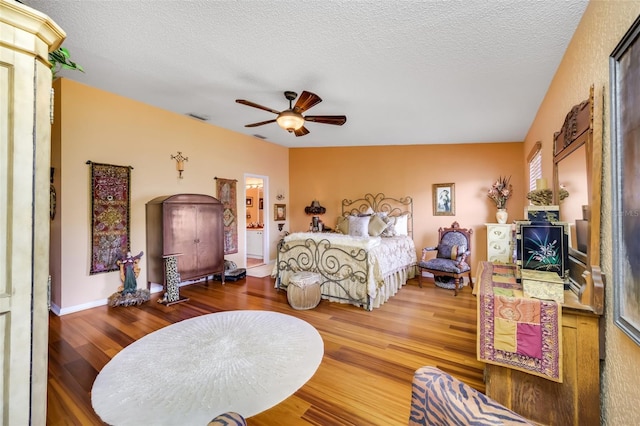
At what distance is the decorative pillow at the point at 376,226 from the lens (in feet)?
16.1

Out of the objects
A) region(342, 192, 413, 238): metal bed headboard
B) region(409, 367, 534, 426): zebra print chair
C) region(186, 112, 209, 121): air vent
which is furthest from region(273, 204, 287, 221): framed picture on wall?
region(409, 367, 534, 426): zebra print chair

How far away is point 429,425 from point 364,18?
2.51 m

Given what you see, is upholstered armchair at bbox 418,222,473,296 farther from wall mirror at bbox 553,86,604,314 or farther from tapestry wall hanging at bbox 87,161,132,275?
tapestry wall hanging at bbox 87,161,132,275

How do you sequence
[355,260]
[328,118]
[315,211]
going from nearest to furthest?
[328,118] → [355,260] → [315,211]

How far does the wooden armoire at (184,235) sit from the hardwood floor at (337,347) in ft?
1.37

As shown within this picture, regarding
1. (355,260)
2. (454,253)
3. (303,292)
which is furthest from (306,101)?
(454,253)

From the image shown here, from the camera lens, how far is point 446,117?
395cm

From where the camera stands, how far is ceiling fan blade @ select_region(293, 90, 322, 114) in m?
2.77

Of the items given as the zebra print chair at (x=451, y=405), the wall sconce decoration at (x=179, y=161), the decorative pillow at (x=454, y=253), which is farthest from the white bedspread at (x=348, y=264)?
the zebra print chair at (x=451, y=405)

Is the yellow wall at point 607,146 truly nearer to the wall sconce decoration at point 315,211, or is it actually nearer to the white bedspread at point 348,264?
the white bedspread at point 348,264

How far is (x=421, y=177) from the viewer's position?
545 cm

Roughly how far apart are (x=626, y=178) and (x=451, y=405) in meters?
1.14

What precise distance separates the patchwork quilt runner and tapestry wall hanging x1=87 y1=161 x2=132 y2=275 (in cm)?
457

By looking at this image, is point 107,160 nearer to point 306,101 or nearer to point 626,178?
point 306,101
